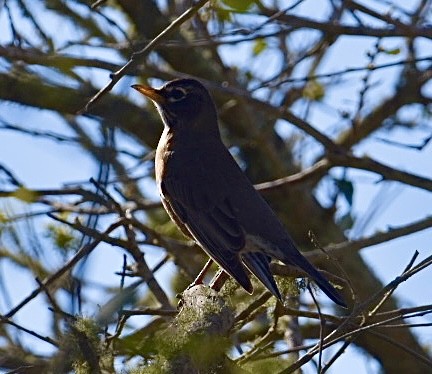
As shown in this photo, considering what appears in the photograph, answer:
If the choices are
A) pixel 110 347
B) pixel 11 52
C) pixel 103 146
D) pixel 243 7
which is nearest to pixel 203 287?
pixel 110 347

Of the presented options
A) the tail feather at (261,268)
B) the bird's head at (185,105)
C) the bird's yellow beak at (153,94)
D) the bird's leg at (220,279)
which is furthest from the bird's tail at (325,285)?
the bird's head at (185,105)

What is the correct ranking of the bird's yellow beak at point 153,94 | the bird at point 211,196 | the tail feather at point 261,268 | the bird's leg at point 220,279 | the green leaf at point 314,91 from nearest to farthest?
1. the tail feather at point 261,268
2. the bird's leg at point 220,279
3. the bird at point 211,196
4. the bird's yellow beak at point 153,94
5. the green leaf at point 314,91

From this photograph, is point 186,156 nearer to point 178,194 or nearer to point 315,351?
point 178,194

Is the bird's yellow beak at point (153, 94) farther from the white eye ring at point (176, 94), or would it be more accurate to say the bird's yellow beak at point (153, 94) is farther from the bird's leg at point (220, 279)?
the bird's leg at point (220, 279)

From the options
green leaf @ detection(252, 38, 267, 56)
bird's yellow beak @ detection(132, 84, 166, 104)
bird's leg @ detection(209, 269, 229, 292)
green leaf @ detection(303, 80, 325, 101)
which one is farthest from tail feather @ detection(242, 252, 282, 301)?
green leaf @ detection(303, 80, 325, 101)

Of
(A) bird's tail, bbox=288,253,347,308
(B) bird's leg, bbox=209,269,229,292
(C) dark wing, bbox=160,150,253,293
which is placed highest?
(C) dark wing, bbox=160,150,253,293

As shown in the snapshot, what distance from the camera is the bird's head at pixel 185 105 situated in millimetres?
6023

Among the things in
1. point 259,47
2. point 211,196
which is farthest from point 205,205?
point 259,47

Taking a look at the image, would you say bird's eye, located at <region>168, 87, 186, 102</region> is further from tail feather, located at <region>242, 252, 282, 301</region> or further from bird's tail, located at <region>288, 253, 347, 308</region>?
bird's tail, located at <region>288, 253, 347, 308</region>

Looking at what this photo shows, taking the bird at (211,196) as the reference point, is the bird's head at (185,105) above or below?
above

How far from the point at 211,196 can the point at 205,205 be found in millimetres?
108

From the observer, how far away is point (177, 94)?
6.10 m

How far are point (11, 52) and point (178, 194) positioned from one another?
4.00ft

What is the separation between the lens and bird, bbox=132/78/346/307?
188 inches
